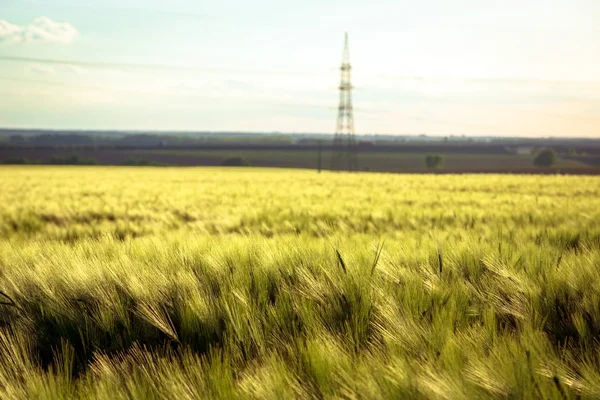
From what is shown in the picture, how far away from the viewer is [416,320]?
1.76 metres

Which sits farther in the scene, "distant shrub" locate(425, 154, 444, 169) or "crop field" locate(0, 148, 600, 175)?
"distant shrub" locate(425, 154, 444, 169)

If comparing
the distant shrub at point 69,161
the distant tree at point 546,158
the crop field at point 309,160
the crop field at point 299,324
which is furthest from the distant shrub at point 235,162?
the crop field at point 299,324

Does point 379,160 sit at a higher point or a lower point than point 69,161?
lower

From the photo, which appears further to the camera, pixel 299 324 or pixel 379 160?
pixel 379 160

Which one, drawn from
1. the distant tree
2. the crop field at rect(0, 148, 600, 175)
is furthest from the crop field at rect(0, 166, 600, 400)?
the distant tree

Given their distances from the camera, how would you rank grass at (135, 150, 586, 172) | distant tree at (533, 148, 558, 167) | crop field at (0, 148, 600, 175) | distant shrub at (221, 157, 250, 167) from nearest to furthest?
crop field at (0, 148, 600, 175)
distant shrub at (221, 157, 250, 167)
grass at (135, 150, 586, 172)
distant tree at (533, 148, 558, 167)

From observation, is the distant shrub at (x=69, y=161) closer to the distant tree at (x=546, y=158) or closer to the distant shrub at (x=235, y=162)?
the distant shrub at (x=235, y=162)

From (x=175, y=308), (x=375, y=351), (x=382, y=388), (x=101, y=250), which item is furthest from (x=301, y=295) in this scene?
(x=101, y=250)

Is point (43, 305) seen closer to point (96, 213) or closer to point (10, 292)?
point (10, 292)

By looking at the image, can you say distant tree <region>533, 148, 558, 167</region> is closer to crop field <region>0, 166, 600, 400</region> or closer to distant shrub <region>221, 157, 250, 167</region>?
distant shrub <region>221, 157, 250, 167</region>

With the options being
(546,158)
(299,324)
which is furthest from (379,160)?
(299,324)

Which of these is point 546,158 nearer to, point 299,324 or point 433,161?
point 433,161

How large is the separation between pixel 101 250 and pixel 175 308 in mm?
1499

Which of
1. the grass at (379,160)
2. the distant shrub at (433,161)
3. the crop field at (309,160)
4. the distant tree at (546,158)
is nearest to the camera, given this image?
the crop field at (309,160)
